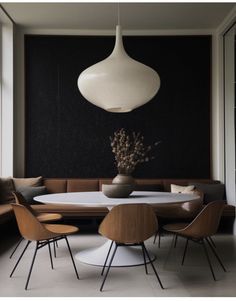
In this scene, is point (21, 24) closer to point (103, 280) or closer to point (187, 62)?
point (187, 62)

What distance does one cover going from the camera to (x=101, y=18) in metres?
6.21

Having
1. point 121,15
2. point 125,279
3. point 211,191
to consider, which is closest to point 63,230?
point 125,279

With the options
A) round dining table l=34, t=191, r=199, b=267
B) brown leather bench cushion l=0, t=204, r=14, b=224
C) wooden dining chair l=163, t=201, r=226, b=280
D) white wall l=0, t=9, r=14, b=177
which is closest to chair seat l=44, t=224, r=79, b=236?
round dining table l=34, t=191, r=199, b=267

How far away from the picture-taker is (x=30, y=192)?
601 centimetres

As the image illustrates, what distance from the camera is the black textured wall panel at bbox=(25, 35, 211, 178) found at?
22.1ft

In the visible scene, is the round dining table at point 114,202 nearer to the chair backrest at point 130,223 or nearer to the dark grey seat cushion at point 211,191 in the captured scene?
the chair backrest at point 130,223

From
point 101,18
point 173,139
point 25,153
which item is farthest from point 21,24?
point 173,139

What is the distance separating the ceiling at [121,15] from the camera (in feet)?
18.8

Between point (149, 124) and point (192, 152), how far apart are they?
0.87m

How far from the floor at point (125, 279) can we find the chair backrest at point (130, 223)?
1.39 feet

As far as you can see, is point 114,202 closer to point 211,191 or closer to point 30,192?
point 30,192

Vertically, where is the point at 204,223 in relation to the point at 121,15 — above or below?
below

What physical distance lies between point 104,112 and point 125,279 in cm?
370

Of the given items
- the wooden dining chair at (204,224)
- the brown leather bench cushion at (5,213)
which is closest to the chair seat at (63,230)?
the wooden dining chair at (204,224)
